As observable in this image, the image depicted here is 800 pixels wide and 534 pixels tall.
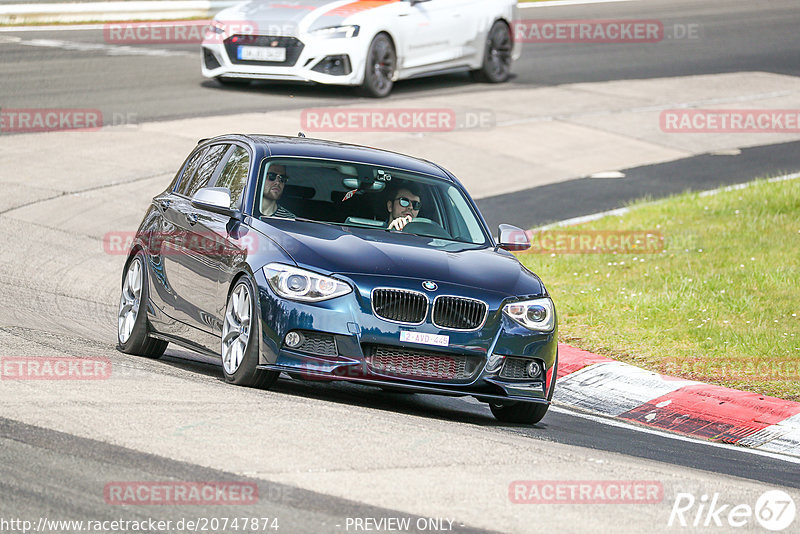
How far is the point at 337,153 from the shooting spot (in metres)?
9.81

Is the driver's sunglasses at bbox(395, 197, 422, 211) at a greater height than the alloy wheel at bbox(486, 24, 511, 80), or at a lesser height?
greater

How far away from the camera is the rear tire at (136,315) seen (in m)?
10.1

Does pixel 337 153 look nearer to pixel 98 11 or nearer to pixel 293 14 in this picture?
pixel 293 14

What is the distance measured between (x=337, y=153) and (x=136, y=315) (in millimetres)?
1904

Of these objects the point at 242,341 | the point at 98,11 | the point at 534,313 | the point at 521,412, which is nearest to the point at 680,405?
the point at 521,412

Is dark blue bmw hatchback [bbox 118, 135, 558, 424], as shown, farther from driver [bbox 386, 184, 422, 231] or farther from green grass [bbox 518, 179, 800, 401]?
green grass [bbox 518, 179, 800, 401]

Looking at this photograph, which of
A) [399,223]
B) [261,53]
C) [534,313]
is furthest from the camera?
[261,53]

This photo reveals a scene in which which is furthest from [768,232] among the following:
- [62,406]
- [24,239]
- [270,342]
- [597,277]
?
[62,406]

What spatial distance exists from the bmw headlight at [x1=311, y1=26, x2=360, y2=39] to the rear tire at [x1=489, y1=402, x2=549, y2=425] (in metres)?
13.1

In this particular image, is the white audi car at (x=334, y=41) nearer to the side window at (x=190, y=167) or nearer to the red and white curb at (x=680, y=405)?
the side window at (x=190, y=167)

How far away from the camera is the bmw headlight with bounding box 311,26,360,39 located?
2152 cm

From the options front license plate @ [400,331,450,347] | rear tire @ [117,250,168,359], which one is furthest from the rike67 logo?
rear tire @ [117,250,168,359]

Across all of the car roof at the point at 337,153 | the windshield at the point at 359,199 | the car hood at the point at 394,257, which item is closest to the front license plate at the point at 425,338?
the car hood at the point at 394,257

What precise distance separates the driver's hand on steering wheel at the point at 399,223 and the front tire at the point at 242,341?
1.34 m
